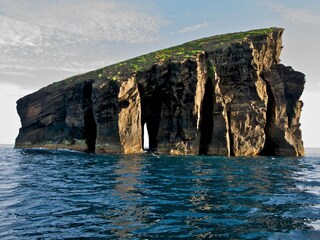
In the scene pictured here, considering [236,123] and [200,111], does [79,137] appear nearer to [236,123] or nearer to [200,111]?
[200,111]

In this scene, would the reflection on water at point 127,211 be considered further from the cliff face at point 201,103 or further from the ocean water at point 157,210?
the cliff face at point 201,103

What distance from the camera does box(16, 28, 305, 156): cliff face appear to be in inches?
2247

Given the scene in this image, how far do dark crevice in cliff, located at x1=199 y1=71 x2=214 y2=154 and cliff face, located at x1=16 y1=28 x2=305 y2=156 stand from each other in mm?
203

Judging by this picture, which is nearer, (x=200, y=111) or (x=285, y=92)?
(x=200, y=111)

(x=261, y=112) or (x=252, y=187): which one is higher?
(x=261, y=112)

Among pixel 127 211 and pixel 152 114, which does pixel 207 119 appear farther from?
pixel 127 211

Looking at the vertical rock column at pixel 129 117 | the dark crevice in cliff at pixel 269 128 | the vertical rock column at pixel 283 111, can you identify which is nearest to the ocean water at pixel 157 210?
the vertical rock column at pixel 129 117

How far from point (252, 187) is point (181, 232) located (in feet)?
32.9

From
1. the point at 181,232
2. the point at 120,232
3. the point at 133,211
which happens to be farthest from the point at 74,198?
the point at 181,232

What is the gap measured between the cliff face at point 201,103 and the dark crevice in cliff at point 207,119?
20 centimetres

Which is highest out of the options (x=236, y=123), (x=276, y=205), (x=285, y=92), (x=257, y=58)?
(x=257, y=58)

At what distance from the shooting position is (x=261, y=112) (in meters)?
60.6

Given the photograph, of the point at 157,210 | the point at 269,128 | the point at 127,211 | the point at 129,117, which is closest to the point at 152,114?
the point at 129,117

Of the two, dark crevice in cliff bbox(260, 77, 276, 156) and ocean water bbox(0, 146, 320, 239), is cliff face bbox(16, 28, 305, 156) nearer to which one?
dark crevice in cliff bbox(260, 77, 276, 156)
